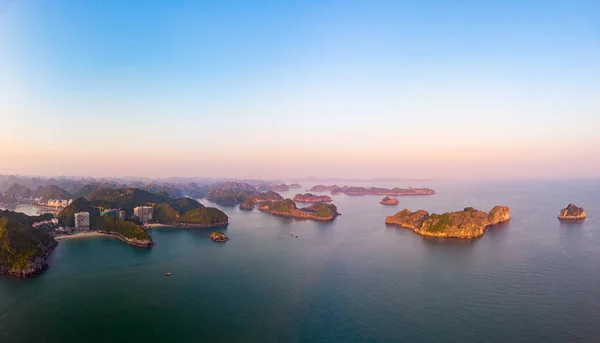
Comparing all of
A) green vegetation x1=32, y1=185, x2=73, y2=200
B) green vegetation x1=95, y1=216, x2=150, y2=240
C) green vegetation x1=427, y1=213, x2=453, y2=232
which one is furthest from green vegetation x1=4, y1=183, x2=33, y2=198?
green vegetation x1=427, y1=213, x2=453, y2=232

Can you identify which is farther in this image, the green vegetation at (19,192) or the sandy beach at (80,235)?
the green vegetation at (19,192)

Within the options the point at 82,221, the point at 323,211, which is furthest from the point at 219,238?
the point at 323,211

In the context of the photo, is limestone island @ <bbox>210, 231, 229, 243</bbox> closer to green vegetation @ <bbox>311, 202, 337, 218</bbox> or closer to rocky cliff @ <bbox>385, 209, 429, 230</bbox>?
green vegetation @ <bbox>311, 202, 337, 218</bbox>

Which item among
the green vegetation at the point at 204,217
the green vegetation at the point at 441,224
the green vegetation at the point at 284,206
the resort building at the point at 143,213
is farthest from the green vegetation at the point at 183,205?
the green vegetation at the point at 441,224

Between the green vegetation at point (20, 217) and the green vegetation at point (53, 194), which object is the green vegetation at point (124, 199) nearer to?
the green vegetation at point (20, 217)

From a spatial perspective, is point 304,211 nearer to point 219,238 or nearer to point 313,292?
point 219,238

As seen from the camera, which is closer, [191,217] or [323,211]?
[191,217]

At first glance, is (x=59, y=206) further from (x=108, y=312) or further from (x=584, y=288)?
(x=584, y=288)

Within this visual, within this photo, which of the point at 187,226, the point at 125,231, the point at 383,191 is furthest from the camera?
the point at 383,191
